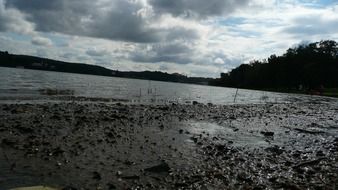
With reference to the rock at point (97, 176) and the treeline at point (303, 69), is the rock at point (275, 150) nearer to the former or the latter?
the rock at point (97, 176)

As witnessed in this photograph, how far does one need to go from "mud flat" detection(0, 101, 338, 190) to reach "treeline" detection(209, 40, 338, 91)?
424 ft

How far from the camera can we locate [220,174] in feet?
36.6

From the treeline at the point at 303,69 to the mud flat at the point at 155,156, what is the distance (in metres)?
129

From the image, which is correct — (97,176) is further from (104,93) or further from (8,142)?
(104,93)

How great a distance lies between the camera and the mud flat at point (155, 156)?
10398mm

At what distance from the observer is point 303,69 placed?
504 ft

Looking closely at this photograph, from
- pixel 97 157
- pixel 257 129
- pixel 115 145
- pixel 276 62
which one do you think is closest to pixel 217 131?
pixel 257 129

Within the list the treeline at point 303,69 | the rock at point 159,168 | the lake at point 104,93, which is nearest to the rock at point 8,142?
the rock at point 159,168

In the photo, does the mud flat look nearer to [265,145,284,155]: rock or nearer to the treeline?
[265,145,284,155]: rock

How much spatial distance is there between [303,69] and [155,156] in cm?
15096

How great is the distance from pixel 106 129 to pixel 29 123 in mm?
3893

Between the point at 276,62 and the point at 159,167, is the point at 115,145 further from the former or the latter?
the point at 276,62

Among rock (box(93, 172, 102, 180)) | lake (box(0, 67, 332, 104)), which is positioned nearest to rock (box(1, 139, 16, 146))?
rock (box(93, 172, 102, 180))

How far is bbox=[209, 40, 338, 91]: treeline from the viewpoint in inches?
5891
